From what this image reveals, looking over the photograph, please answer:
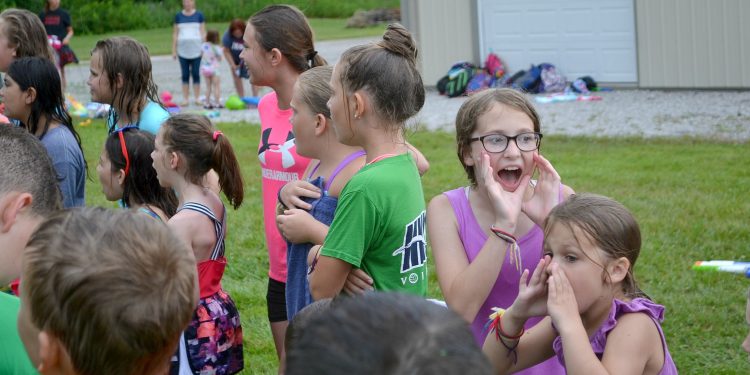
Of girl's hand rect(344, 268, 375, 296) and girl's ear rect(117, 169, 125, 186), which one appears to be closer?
girl's hand rect(344, 268, 375, 296)

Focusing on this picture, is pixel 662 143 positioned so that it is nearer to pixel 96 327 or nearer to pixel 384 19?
pixel 96 327

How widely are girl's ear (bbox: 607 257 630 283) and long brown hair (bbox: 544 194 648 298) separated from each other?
14mm

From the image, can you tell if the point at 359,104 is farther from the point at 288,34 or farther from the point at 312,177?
the point at 288,34

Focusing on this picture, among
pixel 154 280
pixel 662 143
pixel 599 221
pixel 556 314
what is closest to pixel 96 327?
pixel 154 280

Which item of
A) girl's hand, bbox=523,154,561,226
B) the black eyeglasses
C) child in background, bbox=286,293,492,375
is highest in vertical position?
child in background, bbox=286,293,492,375

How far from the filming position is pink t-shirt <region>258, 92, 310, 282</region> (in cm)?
425

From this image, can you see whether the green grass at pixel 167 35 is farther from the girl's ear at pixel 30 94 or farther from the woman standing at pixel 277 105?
the woman standing at pixel 277 105

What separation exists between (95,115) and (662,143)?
9431 millimetres

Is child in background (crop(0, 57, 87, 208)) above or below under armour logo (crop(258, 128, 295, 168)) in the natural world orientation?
above

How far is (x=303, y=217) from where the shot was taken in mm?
3387

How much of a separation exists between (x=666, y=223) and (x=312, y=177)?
15.5ft

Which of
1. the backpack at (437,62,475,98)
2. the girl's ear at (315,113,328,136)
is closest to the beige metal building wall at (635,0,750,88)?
the backpack at (437,62,475,98)

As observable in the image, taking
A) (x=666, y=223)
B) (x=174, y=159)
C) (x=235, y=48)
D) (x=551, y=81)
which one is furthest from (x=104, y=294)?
(x=235, y=48)

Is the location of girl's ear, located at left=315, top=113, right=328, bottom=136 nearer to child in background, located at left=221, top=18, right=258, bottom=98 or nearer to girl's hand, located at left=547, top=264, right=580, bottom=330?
girl's hand, located at left=547, top=264, right=580, bottom=330
